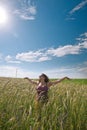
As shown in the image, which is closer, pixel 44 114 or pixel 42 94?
pixel 44 114

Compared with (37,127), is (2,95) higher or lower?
higher

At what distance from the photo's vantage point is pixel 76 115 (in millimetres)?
4879

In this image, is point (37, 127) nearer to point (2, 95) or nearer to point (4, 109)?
point (4, 109)

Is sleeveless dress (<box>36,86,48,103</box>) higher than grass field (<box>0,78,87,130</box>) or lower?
higher

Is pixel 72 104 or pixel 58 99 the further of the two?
pixel 58 99

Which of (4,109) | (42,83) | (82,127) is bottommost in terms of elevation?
(82,127)

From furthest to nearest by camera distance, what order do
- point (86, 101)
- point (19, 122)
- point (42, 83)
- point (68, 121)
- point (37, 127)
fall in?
point (42, 83)
point (86, 101)
point (68, 121)
point (19, 122)
point (37, 127)

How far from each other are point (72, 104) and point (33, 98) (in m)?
1.49

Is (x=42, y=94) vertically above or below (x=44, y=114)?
above

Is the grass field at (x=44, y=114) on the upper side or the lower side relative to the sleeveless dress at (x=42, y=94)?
lower

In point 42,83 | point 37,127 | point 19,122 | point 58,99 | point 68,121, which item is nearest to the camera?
point 37,127

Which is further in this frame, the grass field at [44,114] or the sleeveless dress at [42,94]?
the sleeveless dress at [42,94]

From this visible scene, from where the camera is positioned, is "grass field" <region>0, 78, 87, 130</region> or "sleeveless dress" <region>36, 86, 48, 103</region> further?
"sleeveless dress" <region>36, 86, 48, 103</region>

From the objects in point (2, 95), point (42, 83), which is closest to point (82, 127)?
point (2, 95)
